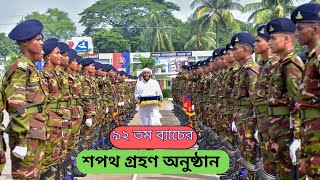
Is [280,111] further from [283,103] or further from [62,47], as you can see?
[62,47]

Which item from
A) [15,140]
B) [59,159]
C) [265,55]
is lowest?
[59,159]

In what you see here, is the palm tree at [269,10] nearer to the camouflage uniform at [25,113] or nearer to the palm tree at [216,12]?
the palm tree at [216,12]

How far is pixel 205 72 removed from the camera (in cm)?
1394

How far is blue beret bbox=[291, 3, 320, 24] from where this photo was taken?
4.90 metres

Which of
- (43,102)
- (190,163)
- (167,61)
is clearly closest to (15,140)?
(43,102)

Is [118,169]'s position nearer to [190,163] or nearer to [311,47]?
[190,163]

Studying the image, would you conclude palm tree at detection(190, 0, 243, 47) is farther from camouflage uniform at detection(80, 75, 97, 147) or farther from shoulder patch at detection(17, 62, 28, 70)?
shoulder patch at detection(17, 62, 28, 70)

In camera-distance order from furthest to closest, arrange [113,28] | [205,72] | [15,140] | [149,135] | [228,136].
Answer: [113,28], [205,72], [228,136], [149,135], [15,140]

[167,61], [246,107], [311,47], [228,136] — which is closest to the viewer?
[311,47]

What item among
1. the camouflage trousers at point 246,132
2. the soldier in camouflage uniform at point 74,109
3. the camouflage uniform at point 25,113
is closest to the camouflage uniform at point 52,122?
the camouflage uniform at point 25,113

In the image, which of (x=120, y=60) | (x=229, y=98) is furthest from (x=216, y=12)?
(x=229, y=98)

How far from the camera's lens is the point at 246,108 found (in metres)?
7.56

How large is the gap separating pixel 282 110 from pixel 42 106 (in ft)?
8.02

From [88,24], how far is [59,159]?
7566cm
